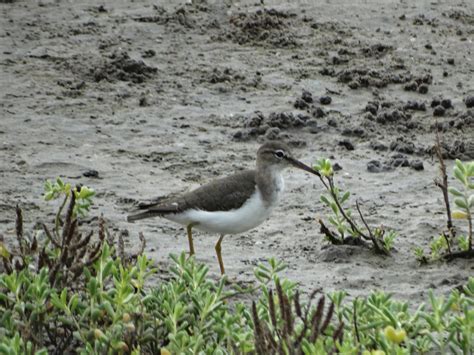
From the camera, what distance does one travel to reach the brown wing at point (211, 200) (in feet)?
25.3

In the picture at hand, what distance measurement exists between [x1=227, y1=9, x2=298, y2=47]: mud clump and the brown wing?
524 centimetres

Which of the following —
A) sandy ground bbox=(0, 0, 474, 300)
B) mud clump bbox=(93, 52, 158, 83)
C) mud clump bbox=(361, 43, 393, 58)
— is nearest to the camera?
sandy ground bbox=(0, 0, 474, 300)

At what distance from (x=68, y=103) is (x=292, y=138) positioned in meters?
2.43

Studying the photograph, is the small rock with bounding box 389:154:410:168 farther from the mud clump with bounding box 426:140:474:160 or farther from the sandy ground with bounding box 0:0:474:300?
the mud clump with bounding box 426:140:474:160

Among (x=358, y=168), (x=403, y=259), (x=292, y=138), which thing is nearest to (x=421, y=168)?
(x=358, y=168)

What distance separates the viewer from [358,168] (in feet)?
32.9

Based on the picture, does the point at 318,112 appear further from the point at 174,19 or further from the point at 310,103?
the point at 174,19

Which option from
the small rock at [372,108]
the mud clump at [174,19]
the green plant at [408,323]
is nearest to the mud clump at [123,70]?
the mud clump at [174,19]

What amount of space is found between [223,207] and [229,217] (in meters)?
0.10

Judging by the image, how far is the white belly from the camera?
7676 millimetres

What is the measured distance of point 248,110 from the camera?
11188 mm

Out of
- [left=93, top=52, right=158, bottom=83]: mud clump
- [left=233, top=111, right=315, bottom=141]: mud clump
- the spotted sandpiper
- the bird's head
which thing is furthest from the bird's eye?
[left=93, top=52, right=158, bottom=83]: mud clump

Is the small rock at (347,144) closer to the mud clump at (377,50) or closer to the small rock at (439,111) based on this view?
the small rock at (439,111)

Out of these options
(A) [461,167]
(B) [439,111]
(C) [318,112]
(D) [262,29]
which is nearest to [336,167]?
(C) [318,112]
